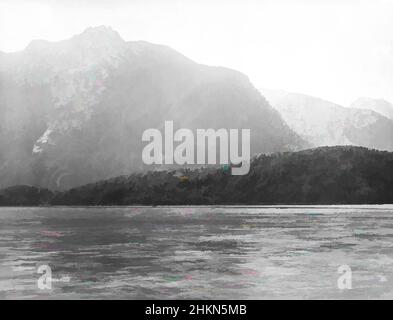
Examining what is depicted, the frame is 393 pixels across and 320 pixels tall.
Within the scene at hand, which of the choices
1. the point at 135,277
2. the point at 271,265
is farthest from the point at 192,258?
the point at 135,277

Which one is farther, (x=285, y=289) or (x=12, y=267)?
(x=12, y=267)

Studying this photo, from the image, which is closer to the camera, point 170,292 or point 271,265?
point 170,292

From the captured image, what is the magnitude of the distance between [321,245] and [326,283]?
32800 millimetres

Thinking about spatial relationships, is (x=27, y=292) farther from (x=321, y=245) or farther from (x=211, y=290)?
(x=321, y=245)

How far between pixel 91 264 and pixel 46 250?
1743cm

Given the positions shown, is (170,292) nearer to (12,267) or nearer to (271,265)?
(271,265)

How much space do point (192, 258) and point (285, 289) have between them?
68.0 feet
